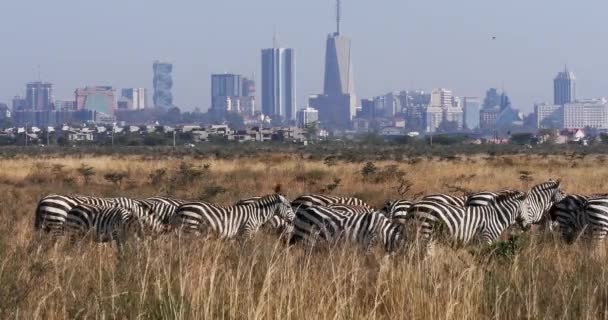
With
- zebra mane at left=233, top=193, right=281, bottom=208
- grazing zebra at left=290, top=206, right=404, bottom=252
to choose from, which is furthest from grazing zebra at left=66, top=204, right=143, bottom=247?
zebra mane at left=233, top=193, right=281, bottom=208

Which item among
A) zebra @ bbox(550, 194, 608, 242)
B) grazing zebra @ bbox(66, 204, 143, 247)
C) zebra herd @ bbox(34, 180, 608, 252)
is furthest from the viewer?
zebra @ bbox(550, 194, 608, 242)

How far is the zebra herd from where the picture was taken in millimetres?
12117

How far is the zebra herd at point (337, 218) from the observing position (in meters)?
12.1

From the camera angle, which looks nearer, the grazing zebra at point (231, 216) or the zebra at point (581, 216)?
the grazing zebra at point (231, 216)

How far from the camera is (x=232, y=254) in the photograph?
1045 centimetres

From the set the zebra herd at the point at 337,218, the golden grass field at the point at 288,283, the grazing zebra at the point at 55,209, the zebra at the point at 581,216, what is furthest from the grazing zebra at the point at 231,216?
the zebra at the point at 581,216

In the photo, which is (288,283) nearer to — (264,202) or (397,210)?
(397,210)

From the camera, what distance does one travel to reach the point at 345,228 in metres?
12.4

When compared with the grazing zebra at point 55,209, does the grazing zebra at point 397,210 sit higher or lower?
higher

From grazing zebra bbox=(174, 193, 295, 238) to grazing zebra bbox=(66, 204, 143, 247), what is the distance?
29.4 inches

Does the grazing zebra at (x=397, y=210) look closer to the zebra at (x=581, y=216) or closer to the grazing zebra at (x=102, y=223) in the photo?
the zebra at (x=581, y=216)

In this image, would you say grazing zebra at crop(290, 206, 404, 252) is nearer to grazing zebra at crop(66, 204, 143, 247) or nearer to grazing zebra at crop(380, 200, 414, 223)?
grazing zebra at crop(380, 200, 414, 223)

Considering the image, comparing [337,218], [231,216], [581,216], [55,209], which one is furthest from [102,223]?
[581,216]

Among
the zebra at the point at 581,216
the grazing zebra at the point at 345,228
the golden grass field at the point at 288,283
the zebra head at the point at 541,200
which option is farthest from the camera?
the zebra head at the point at 541,200
